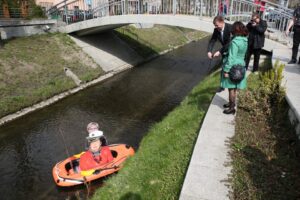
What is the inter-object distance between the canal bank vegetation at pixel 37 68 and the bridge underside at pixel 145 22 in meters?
1.36

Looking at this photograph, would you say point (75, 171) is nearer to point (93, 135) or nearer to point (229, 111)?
point (93, 135)

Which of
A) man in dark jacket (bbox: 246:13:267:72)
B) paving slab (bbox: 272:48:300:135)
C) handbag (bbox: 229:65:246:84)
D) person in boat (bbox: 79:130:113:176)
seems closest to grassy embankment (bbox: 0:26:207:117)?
person in boat (bbox: 79:130:113:176)

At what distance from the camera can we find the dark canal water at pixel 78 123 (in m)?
8.48

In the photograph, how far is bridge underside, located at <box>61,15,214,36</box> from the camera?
1547 cm

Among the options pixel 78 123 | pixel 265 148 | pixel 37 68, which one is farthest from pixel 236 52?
pixel 37 68

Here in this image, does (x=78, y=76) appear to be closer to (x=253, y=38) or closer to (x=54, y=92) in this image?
(x=54, y=92)

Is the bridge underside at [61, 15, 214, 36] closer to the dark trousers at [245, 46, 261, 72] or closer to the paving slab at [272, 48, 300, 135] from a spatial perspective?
the paving slab at [272, 48, 300, 135]

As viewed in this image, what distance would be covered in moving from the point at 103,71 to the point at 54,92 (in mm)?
5035

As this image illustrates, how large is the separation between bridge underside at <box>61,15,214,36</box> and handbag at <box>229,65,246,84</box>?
944cm

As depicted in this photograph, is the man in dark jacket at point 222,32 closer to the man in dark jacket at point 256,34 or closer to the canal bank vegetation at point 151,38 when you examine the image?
the man in dark jacket at point 256,34

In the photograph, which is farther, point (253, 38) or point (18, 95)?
point (18, 95)

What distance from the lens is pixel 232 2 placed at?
14.8 m

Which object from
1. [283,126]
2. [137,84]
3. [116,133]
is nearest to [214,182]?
[283,126]

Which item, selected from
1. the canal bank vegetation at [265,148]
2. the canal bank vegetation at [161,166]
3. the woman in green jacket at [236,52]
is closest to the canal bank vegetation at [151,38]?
the canal bank vegetation at [161,166]
